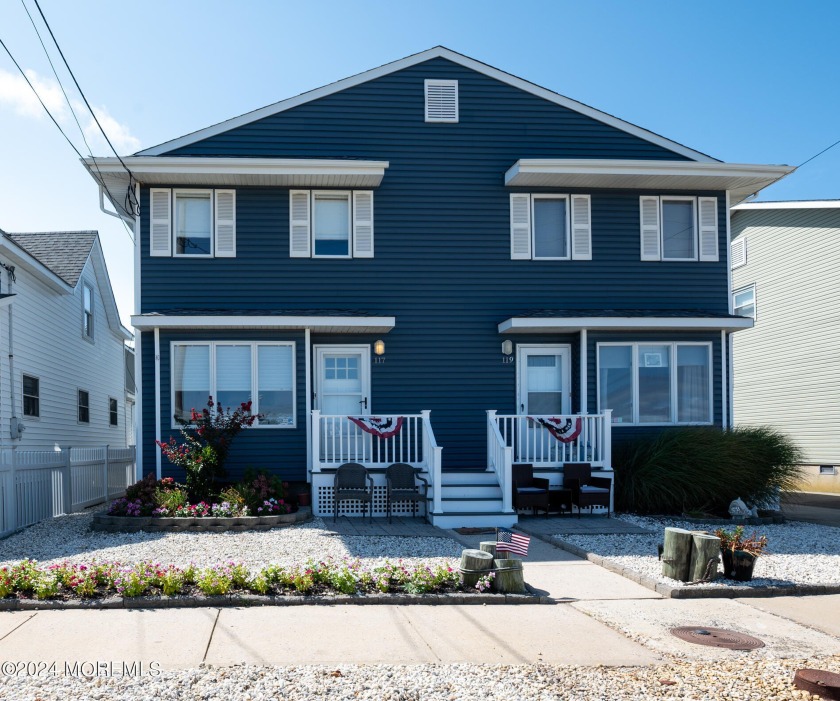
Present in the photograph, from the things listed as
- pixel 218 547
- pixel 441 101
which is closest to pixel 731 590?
pixel 218 547

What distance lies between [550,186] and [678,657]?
1029 centimetres

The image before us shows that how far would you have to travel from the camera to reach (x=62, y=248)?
19688 millimetres

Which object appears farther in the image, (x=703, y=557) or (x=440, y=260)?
(x=440, y=260)

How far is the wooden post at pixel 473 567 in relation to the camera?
7.45 meters

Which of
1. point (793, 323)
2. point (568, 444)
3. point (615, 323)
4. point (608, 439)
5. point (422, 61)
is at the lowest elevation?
point (568, 444)

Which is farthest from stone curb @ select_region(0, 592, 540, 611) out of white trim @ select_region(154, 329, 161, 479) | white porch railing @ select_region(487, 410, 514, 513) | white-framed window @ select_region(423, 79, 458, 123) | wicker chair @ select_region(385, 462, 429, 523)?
white-framed window @ select_region(423, 79, 458, 123)

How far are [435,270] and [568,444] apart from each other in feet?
12.5

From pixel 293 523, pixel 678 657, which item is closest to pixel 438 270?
pixel 293 523

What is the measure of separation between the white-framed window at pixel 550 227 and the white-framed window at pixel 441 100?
1.90 m

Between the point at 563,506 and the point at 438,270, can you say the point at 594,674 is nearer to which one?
the point at 563,506

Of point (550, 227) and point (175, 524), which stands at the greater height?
point (550, 227)

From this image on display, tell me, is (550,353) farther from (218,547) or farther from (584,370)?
(218,547)

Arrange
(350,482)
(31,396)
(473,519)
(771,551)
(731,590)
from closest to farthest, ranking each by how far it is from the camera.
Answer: (731,590) → (771,551) → (473,519) → (350,482) → (31,396)

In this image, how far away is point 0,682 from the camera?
5047mm
